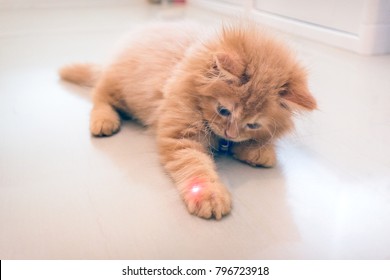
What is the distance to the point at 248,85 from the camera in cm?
111

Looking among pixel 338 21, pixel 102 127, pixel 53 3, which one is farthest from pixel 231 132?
pixel 53 3

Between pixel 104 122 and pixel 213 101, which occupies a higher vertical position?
pixel 213 101

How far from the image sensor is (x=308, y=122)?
64.5 inches

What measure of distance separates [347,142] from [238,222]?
67cm

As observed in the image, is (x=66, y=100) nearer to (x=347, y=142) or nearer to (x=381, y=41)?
(x=347, y=142)

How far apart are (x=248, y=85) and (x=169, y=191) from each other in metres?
0.37

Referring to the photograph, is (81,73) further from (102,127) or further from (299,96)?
(299,96)

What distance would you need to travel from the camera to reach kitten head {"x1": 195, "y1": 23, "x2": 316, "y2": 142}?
3.65ft

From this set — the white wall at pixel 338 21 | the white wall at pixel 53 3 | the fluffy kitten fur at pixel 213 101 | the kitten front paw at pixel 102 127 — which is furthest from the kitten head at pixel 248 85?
the white wall at pixel 53 3

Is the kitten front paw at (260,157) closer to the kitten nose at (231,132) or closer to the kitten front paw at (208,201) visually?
the kitten nose at (231,132)

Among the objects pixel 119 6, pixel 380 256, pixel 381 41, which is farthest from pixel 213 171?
pixel 119 6

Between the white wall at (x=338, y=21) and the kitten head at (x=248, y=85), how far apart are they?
168 cm

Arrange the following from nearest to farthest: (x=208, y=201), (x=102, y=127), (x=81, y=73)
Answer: (x=208, y=201) < (x=102, y=127) < (x=81, y=73)

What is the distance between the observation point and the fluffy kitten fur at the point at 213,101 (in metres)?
1.11
